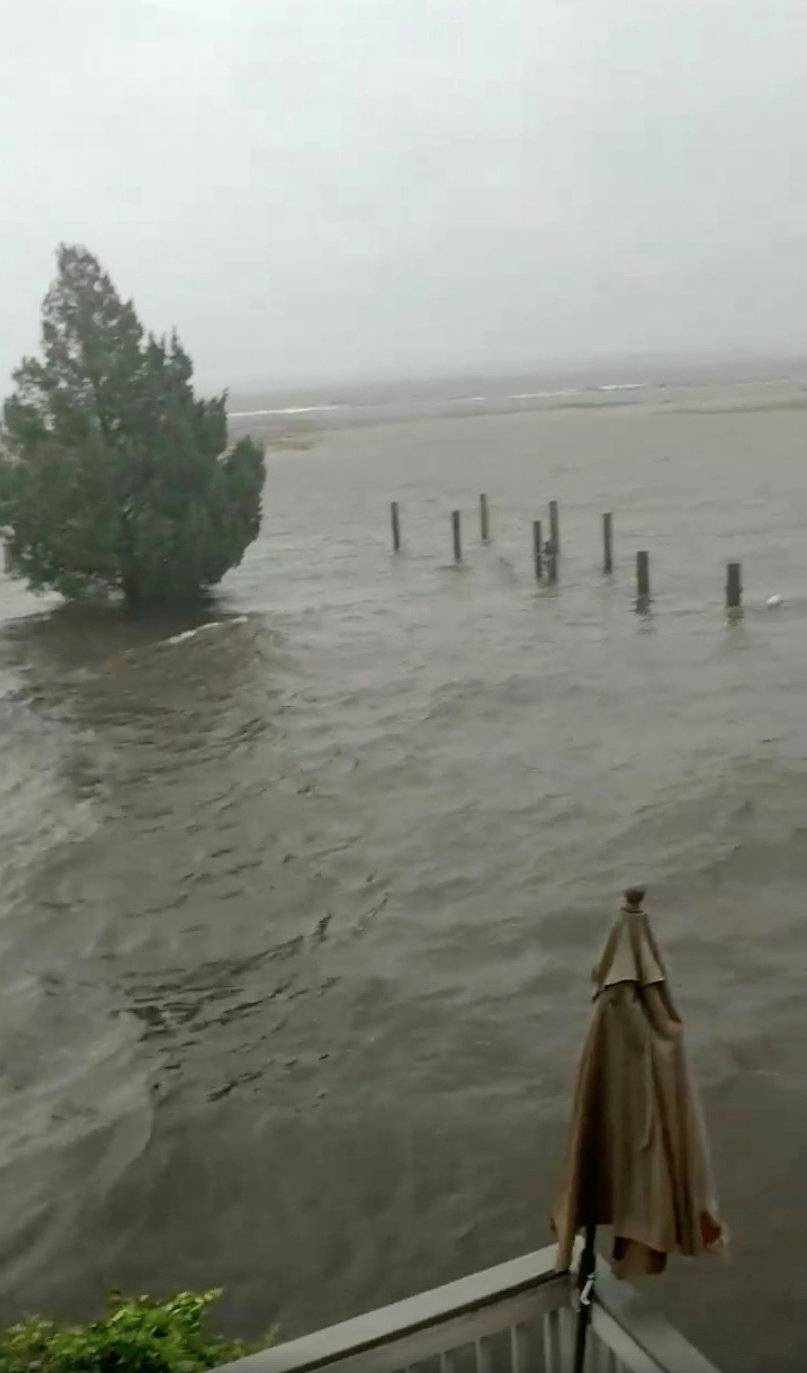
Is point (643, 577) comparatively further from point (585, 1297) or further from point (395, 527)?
point (585, 1297)

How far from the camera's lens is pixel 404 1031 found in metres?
8.74

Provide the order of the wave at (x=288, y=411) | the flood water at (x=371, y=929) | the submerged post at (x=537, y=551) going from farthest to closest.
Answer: the wave at (x=288, y=411), the submerged post at (x=537, y=551), the flood water at (x=371, y=929)

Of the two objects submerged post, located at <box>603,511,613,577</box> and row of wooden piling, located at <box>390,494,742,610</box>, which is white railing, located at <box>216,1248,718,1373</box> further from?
submerged post, located at <box>603,511,613,577</box>

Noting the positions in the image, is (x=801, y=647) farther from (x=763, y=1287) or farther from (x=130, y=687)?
(x=763, y=1287)

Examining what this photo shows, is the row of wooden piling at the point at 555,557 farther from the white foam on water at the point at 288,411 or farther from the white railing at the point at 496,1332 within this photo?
the white foam on water at the point at 288,411

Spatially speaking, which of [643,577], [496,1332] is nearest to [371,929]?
[496,1332]

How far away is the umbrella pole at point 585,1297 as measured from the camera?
343 centimetres

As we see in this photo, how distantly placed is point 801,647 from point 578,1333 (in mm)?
17337

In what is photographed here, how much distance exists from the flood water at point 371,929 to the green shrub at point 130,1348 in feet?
6.89

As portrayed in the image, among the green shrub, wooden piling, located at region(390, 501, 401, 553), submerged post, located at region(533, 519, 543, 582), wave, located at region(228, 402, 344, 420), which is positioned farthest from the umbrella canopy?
wave, located at region(228, 402, 344, 420)

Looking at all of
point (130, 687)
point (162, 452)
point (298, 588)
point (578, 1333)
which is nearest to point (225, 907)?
point (578, 1333)

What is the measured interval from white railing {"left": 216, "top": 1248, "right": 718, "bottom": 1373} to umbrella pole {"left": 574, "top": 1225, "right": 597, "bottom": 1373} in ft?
0.11

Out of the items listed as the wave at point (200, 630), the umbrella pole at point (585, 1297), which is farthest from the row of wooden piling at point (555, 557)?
the umbrella pole at point (585, 1297)

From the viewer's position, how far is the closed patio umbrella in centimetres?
333
